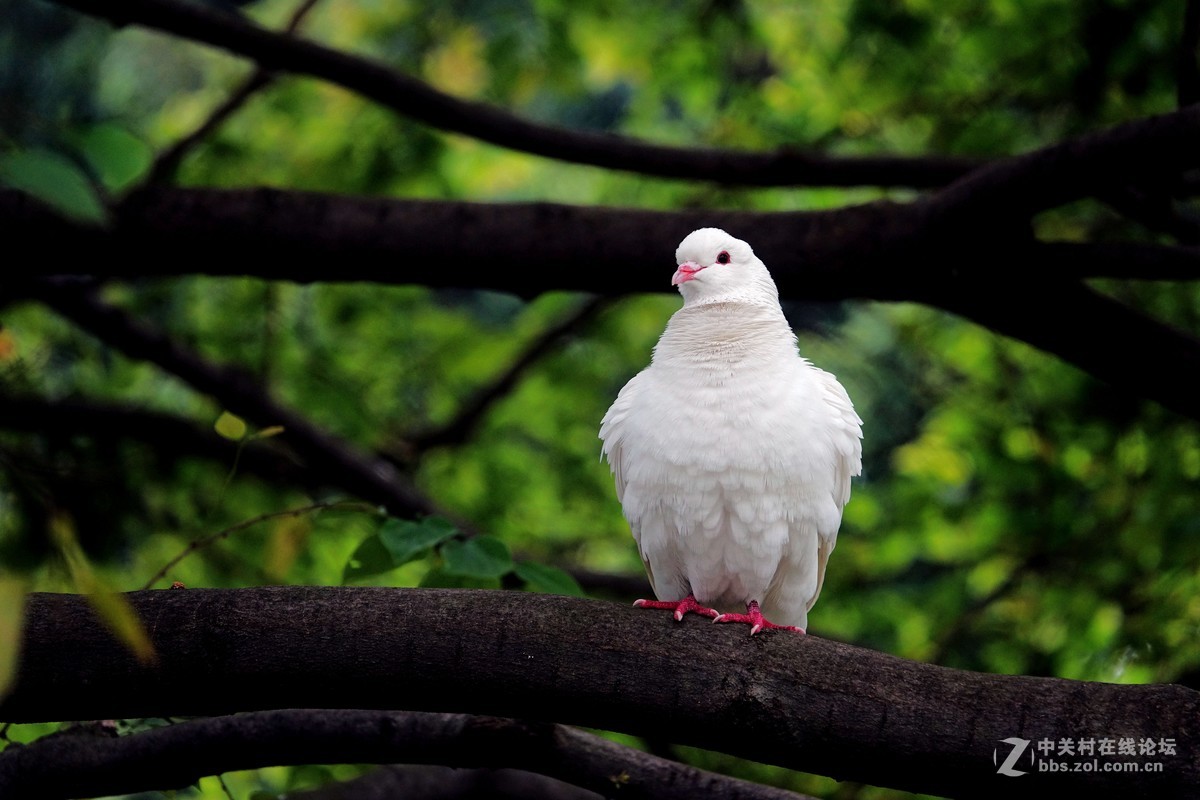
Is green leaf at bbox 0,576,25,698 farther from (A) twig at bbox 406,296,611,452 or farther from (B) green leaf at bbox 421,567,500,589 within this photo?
(A) twig at bbox 406,296,611,452

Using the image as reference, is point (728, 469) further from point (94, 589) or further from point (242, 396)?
point (242, 396)

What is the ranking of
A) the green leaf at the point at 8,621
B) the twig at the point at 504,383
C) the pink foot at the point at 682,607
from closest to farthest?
the green leaf at the point at 8,621 < the pink foot at the point at 682,607 < the twig at the point at 504,383

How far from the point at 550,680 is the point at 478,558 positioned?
1.98 ft

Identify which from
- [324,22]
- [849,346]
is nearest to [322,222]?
[849,346]

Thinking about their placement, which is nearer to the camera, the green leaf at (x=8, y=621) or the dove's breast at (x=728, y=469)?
the green leaf at (x=8, y=621)

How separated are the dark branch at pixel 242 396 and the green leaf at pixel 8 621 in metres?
3.92

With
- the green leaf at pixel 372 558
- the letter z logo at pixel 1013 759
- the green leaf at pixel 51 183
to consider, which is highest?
the green leaf at pixel 372 558

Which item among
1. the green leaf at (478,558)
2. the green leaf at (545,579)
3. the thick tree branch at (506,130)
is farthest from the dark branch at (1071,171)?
the green leaf at (478,558)

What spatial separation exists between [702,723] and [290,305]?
5.05m

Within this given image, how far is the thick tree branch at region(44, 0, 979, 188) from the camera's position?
184 inches

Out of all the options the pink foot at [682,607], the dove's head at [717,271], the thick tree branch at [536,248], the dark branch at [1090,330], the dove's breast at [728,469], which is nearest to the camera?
the pink foot at [682,607]

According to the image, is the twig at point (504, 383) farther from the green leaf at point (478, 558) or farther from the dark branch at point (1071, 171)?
the green leaf at point (478, 558)

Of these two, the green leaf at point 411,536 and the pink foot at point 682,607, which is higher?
the green leaf at point 411,536

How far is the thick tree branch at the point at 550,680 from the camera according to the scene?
2436 millimetres
